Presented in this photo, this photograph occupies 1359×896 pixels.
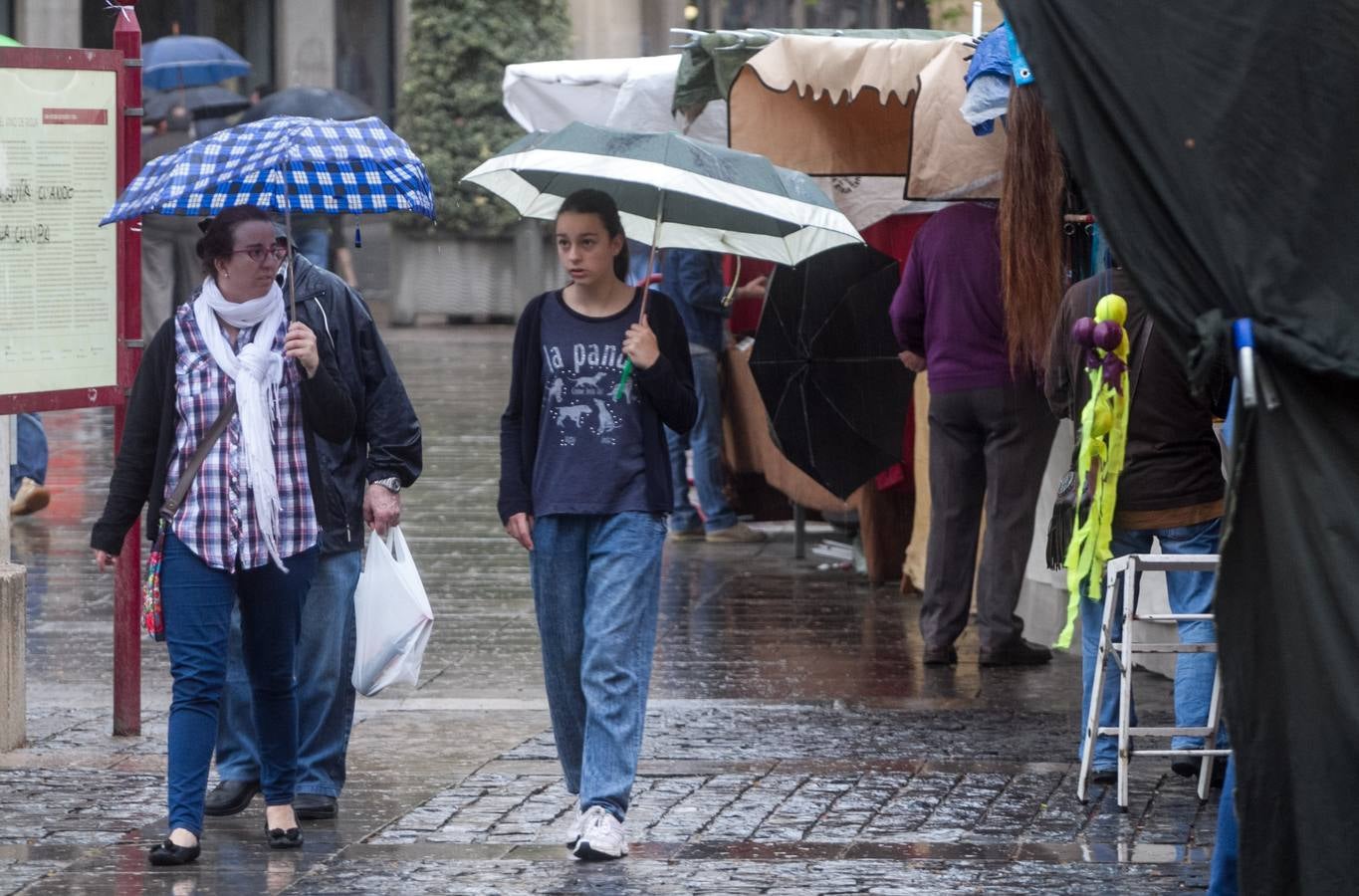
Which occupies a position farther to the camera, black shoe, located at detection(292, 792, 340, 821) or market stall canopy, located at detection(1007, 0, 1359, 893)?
black shoe, located at detection(292, 792, 340, 821)

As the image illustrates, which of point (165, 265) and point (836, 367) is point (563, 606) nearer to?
point (836, 367)

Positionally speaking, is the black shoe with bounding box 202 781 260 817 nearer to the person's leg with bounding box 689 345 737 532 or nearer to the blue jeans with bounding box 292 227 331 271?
the person's leg with bounding box 689 345 737 532

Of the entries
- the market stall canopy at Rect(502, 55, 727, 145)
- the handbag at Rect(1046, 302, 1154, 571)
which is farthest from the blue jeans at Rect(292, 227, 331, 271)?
the handbag at Rect(1046, 302, 1154, 571)

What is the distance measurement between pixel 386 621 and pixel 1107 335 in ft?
7.56

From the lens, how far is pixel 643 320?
6.28 m

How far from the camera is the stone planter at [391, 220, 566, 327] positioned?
86.6ft

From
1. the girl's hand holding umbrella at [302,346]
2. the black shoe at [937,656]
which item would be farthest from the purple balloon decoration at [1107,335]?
the black shoe at [937,656]

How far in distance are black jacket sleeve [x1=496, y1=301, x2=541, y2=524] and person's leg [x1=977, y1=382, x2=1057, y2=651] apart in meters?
3.17

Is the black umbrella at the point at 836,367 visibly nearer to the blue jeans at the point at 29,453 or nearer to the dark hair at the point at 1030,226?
the dark hair at the point at 1030,226

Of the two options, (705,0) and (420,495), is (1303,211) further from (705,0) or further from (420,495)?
(705,0)

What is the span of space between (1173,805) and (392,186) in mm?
2984

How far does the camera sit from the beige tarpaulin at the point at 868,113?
8.80 metres

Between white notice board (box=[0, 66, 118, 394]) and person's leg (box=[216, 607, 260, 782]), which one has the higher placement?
white notice board (box=[0, 66, 118, 394])

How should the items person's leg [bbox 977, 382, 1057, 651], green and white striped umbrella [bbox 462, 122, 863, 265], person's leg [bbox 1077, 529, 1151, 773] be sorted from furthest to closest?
1. person's leg [bbox 977, 382, 1057, 651]
2. person's leg [bbox 1077, 529, 1151, 773]
3. green and white striped umbrella [bbox 462, 122, 863, 265]
